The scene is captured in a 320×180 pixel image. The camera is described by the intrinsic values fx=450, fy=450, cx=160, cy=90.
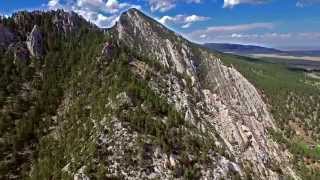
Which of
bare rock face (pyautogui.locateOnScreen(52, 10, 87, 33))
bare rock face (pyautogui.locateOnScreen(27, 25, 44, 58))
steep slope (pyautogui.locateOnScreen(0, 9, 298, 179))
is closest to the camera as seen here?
steep slope (pyautogui.locateOnScreen(0, 9, 298, 179))

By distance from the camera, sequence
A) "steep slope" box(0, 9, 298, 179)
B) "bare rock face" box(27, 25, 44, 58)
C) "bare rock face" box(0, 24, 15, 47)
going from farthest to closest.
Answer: "bare rock face" box(27, 25, 44, 58)
"bare rock face" box(0, 24, 15, 47)
"steep slope" box(0, 9, 298, 179)

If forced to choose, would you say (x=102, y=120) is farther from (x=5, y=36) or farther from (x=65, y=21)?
(x=65, y=21)

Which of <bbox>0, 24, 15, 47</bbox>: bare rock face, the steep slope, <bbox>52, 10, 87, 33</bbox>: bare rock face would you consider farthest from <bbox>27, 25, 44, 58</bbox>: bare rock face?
<bbox>52, 10, 87, 33</bbox>: bare rock face

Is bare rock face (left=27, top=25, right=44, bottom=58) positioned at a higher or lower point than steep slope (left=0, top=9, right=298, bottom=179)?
higher

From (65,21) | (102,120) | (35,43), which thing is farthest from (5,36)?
(102,120)

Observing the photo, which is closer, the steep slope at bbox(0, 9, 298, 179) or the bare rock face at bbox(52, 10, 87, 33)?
the steep slope at bbox(0, 9, 298, 179)

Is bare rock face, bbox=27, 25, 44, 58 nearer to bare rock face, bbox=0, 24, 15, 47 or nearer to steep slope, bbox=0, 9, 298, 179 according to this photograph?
steep slope, bbox=0, 9, 298, 179

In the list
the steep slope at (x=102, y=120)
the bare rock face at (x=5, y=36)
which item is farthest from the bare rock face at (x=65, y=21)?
the bare rock face at (x=5, y=36)
